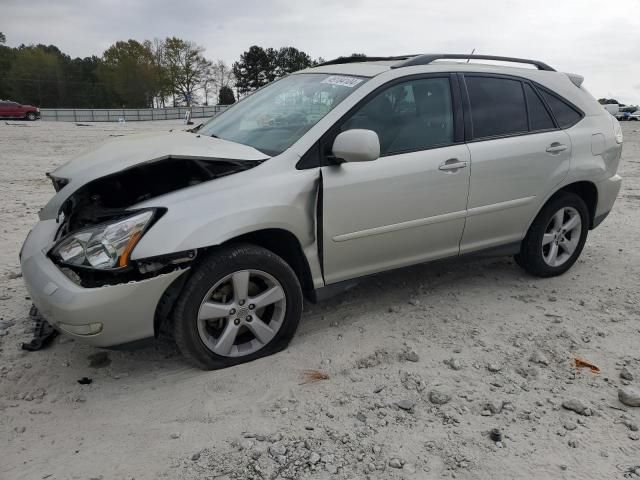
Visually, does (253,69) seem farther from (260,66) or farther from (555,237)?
(555,237)

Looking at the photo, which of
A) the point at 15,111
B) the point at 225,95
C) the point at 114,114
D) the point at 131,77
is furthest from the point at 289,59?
the point at 15,111

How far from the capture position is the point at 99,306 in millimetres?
2824

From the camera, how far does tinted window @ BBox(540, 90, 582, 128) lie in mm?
4484

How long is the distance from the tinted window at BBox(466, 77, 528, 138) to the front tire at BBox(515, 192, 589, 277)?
0.75 m

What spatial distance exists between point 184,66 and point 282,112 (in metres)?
82.2

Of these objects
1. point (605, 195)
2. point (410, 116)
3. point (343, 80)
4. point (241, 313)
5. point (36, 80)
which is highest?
point (36, 80)

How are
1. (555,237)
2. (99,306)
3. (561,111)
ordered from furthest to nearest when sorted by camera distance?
(555,237)
(561,111)
(99,306)

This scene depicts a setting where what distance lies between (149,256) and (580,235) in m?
3.70

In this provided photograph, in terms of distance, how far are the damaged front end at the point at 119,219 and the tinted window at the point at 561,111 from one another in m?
2.62

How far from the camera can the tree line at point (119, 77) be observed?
74.1 metres

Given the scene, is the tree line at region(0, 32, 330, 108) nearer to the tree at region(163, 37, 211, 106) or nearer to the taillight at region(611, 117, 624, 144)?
the tree at region(163, 37, 211, 106)

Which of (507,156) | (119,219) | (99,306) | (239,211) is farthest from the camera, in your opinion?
(507,156)

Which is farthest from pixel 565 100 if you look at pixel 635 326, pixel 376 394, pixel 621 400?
pixel 376 394

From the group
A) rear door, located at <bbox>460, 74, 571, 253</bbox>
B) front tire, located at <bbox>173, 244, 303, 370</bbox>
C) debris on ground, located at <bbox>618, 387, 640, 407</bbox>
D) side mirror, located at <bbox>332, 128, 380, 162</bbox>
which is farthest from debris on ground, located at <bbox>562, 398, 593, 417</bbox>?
side mirror, located at <bbox>332, 128, 380, 162</bbox>
